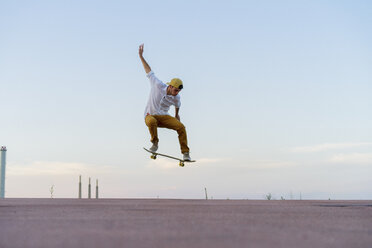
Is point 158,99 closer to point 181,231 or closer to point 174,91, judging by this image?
point 174,91

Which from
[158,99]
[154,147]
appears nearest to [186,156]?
[154,147]

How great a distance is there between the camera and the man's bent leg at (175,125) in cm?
1342

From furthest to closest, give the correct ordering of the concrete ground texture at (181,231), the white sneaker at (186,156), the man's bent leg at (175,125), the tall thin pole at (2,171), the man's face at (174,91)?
the tall thin pole at (2,171)
the white sneaker at (186,156)
the man's bent leg at (175,125)
the man's face at (174,91)
the concrete ground texture at (181,231)

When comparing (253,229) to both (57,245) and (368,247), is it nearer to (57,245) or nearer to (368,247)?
(368,247)

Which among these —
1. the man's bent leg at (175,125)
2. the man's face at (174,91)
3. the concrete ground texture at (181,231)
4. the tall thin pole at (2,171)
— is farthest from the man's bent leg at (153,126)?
the tall thin pole at (2,171)

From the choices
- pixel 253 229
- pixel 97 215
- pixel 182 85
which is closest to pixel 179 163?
pixel 182 85

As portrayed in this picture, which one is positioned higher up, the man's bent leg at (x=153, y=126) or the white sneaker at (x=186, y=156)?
the man's bent leg at (x=153, y=126)

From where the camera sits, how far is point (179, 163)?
14266mm

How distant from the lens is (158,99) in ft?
43.4

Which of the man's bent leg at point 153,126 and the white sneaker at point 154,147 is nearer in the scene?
the man's bent leg at point 153,126

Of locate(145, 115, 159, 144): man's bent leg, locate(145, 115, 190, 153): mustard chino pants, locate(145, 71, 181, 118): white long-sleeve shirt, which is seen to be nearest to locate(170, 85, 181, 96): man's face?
locate(145, 71, 181, 118): white long-sleeve shirt

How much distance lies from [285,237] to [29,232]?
2469 millimetres

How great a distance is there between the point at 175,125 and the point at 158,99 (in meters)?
0.81

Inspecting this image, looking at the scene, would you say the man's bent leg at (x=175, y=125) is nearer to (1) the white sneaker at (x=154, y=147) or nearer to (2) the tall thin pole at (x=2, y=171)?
(1) the white sneaker at (x=154, y=147)
